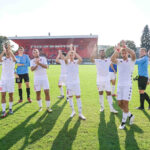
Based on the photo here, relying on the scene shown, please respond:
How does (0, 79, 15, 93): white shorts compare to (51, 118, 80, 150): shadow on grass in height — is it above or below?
above

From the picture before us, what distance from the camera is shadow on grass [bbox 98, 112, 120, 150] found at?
3509 millimetres

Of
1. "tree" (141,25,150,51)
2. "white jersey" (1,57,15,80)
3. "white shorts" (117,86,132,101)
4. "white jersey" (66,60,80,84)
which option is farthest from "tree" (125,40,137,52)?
"white jersey" (1,57,15,80)

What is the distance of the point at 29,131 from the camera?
4320mm

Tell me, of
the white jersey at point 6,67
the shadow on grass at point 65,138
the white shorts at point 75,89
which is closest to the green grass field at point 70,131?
the shadow on grass at point 65,138

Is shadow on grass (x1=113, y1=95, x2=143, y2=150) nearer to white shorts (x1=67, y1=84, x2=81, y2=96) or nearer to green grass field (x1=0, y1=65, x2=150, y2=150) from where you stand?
green grass field (x1=0, y1=65, x2=150, y2=150)

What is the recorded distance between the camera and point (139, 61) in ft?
18.8

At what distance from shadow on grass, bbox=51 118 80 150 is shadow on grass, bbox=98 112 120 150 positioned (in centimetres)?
71

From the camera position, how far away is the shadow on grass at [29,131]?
3725mm

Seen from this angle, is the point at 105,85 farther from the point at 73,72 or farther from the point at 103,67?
the point at 73,72

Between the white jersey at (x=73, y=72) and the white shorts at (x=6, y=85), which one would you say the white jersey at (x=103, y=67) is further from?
the white shorts at (x=6, y=85)

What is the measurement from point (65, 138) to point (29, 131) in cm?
116

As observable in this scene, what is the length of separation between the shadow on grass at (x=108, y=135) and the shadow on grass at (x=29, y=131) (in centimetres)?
153

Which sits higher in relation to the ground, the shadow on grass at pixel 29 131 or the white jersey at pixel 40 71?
the white jersey at pixel 40 71

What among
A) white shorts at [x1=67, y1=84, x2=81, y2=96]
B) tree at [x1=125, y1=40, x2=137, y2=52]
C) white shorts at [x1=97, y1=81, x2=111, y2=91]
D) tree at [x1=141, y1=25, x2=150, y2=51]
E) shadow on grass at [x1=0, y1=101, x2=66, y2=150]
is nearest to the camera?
shadow on grass at [x1=0, y1=101, x2=66, y2=150]
